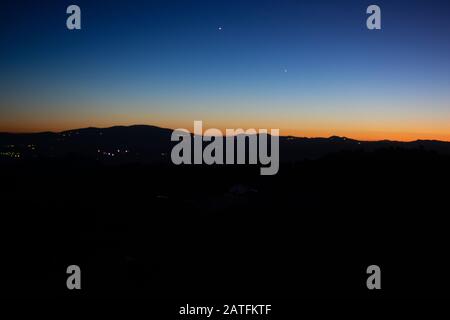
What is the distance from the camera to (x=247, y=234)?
16969mm

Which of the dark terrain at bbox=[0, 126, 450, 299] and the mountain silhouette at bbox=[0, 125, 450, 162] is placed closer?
the dark terrain at bbox=[0, 126, 450, 299]

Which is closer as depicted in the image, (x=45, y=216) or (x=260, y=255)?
(x=260, y=255)

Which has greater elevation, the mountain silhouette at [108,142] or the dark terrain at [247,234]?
the mountain silhouette at [108,142]

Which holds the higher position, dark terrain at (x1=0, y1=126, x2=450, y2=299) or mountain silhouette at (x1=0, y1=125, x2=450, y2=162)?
mountain silhouette at (x1=0, y1=125, x2=450, y2=162)

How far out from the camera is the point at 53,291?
1153 cm

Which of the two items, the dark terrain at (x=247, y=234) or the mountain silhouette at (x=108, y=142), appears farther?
the mountain silhouette at (x=108, y=142)

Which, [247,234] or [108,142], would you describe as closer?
[247,234]

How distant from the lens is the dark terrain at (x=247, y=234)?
11.9 metres

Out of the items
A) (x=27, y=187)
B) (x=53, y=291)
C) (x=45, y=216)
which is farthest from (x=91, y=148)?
(x=53, y=291)

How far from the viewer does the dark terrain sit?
A: 470 inches
